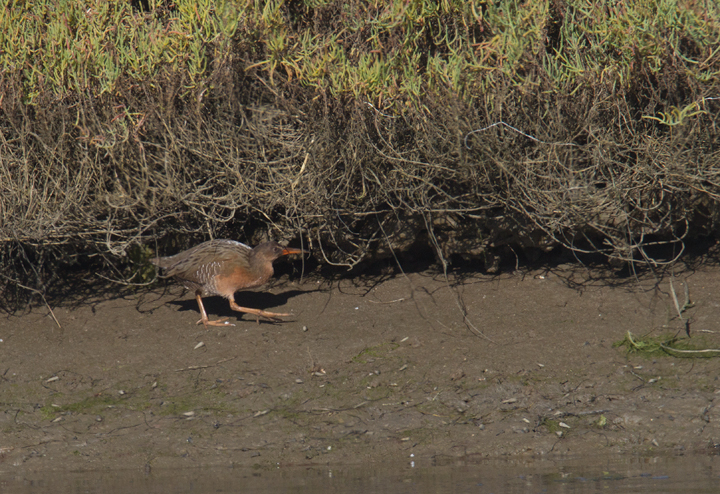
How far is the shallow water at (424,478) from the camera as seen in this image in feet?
15.0

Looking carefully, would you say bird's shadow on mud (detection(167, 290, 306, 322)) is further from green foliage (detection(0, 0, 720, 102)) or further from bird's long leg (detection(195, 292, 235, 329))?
green foliage (detection(0, 0, 720, 102))

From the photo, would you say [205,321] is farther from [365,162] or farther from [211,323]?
[365,162]

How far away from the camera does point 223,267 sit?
686 cm

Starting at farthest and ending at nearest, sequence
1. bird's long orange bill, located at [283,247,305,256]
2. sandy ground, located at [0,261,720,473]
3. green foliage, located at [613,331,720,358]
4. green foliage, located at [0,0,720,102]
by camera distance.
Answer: bird's long orange bill, located at [283,247,305,256]
green foliage, located at [0,0,720,102]
green foliage, located at [613,331,720,358]
sandy ground, located at [0,261,720,473]

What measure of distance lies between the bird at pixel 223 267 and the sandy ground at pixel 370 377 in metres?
0.32

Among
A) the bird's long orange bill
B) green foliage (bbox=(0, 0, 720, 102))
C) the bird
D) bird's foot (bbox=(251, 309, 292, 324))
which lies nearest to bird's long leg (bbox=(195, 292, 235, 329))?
the bird

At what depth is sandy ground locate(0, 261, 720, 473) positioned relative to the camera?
5.35m

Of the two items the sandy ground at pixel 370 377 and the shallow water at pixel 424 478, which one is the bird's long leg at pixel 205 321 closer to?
the sandy ground at pixel 370 377

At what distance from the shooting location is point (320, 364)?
621 centimetres

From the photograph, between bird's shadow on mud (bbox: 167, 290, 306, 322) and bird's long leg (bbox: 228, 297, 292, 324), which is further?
bird's shadow on mud (bbox: 167, 290, 306, 322)

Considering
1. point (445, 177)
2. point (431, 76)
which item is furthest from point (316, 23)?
point (445, 177)

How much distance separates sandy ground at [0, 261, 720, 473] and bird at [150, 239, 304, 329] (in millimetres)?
321

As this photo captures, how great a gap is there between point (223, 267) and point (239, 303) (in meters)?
0.70

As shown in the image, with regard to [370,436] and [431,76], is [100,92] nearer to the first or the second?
[431,76]
